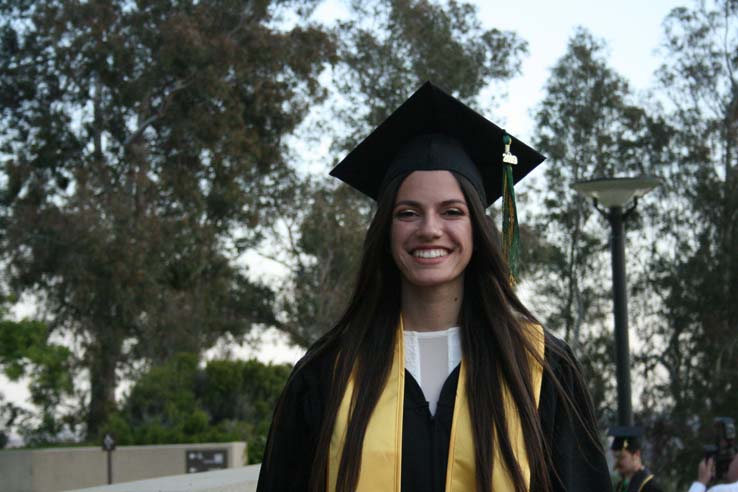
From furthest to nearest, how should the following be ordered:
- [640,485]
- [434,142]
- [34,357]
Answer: [34,357], [640,485], [434,142]

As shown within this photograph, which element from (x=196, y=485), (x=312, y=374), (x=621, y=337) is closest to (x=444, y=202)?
(x=312, y=374)

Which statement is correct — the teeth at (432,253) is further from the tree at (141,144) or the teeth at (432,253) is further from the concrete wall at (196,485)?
the tree at (141,144)

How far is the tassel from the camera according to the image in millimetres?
3406

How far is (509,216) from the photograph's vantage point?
3.52m

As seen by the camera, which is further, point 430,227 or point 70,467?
point 70,467

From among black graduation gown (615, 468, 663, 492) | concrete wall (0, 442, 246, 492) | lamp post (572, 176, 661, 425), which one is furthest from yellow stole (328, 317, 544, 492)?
concrete wall (0, 442, 246, 492)

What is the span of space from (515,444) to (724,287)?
1117 inches

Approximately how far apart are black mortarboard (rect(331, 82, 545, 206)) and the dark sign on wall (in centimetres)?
1317

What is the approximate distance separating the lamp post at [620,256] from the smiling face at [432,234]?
8.09 m

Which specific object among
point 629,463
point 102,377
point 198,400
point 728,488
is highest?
point 102,377

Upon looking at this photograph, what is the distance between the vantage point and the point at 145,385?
66.7 feet

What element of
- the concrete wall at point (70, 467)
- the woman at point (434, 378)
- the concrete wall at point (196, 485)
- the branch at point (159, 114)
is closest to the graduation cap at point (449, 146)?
the woman at point (434, 378)

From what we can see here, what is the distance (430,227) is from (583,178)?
28905mm

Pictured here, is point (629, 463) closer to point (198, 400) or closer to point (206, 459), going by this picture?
point (206, 459)
